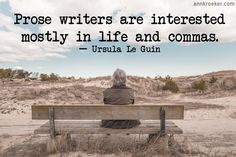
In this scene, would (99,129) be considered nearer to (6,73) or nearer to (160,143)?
(160,143)

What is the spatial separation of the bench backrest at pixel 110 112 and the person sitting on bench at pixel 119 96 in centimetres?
40

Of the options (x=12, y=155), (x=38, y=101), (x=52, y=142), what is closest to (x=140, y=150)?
(x=52, y=142)

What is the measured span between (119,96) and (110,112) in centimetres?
53

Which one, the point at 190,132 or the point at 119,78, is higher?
the point at 119,78

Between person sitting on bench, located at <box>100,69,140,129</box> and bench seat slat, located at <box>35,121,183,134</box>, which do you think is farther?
person sitting on bench, located at <box>100,69,140,129</box>

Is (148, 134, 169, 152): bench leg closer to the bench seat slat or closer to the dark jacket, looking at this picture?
the bench seat slat

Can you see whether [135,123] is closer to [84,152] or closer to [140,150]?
[140,150]

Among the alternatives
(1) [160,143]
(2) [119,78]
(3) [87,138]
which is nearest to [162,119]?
(1) [160,143]

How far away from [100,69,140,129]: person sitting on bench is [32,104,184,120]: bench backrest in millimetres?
403

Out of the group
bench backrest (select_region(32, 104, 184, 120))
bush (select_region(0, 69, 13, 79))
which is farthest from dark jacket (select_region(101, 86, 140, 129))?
bush (select_region(0, 69, 13, 79))

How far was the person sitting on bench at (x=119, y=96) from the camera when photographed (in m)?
5.84

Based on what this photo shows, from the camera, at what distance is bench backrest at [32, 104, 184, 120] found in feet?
18.0

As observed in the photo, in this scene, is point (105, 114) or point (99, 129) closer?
point (105, 114)

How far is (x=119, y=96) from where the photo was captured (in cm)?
592
